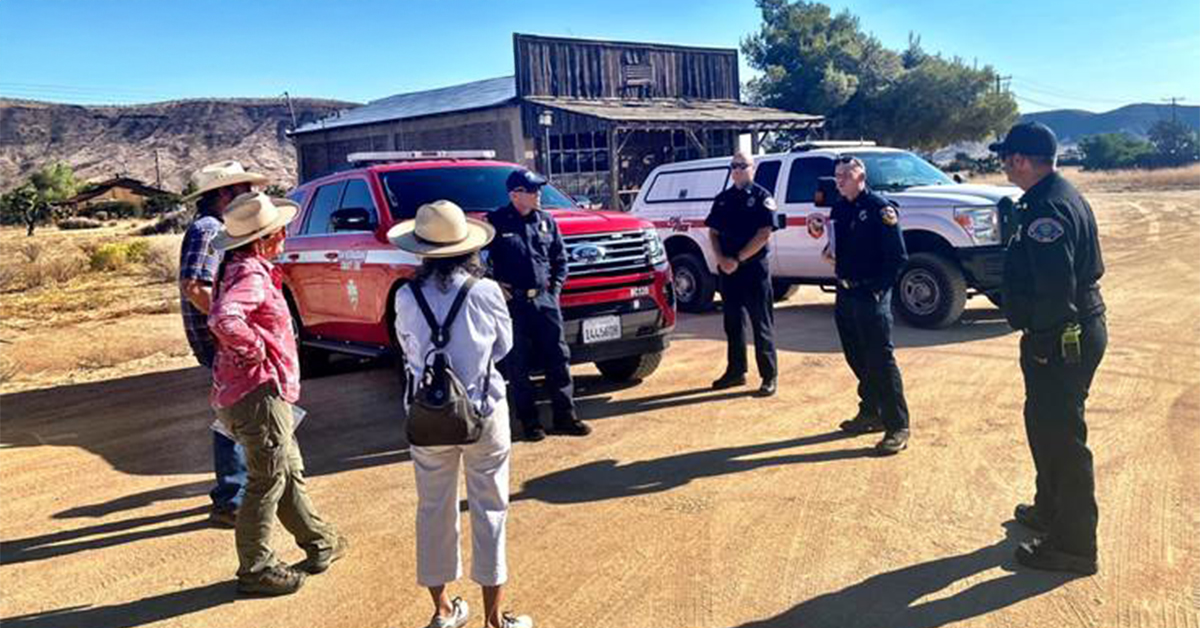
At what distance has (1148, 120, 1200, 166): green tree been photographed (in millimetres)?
62281

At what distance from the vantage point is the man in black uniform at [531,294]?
615cm

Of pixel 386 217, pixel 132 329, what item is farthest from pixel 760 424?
pixel 132 329

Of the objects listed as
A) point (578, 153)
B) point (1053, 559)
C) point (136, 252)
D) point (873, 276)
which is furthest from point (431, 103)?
point (1053, 559)

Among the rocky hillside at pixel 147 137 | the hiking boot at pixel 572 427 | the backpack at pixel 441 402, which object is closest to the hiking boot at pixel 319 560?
the backpack at pixel 441 402

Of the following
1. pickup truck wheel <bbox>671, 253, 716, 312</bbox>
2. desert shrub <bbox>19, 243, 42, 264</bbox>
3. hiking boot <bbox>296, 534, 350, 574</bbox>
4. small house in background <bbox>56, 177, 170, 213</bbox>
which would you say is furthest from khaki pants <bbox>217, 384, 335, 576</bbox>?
small house in background <bbox>56, 177, 170, 213</bbox>

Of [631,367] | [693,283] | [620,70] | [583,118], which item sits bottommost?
[631,367]

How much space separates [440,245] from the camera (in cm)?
347

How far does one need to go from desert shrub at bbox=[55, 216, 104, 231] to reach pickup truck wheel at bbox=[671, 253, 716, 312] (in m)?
34.9

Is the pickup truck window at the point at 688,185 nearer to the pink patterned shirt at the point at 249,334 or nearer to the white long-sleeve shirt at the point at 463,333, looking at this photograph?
the pink patterned shirt at the point at 249,334

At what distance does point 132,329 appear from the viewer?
12.3 m

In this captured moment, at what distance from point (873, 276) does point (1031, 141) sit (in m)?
1.92

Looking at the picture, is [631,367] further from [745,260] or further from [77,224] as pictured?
[77,224]

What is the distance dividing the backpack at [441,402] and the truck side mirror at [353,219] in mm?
4258

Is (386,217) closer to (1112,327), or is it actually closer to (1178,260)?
(1112,327)
